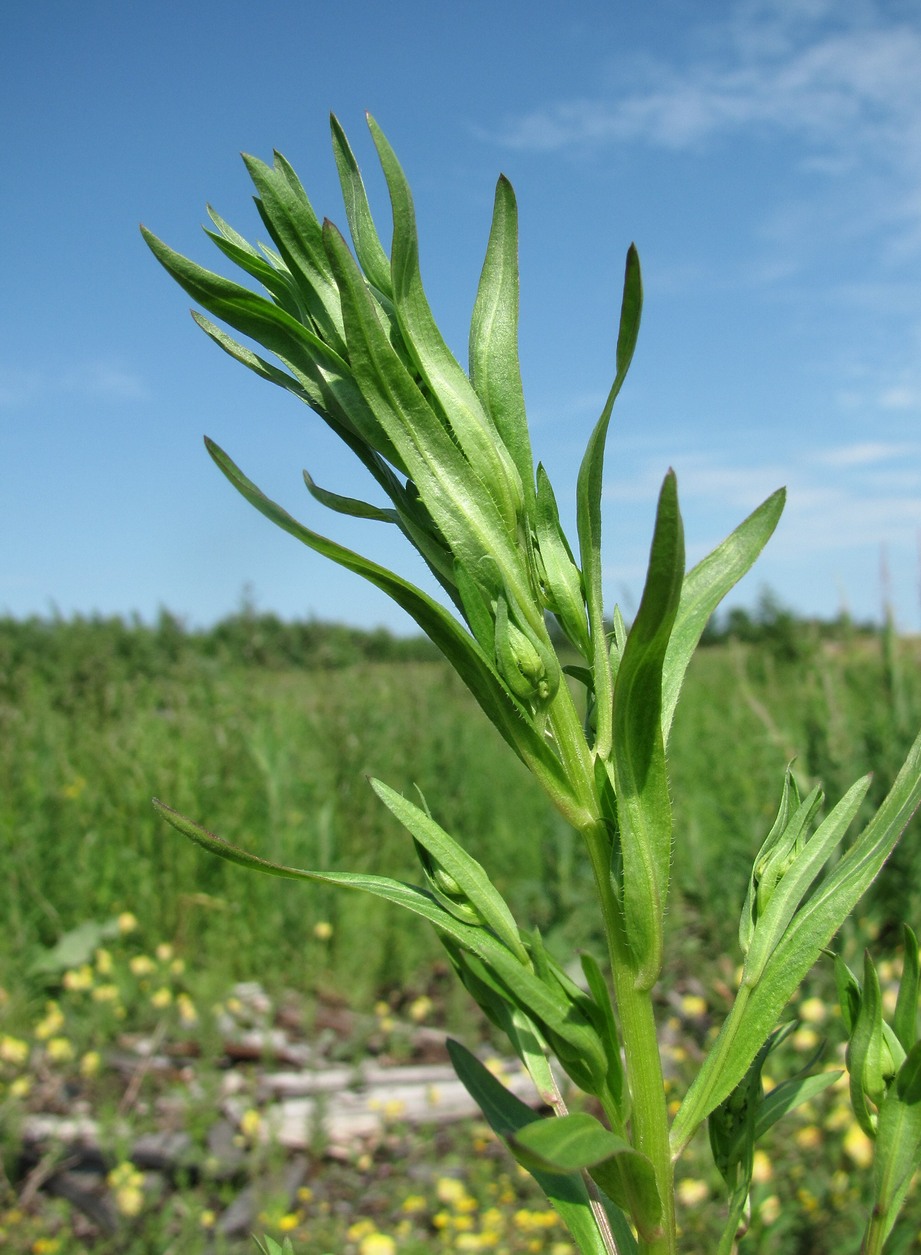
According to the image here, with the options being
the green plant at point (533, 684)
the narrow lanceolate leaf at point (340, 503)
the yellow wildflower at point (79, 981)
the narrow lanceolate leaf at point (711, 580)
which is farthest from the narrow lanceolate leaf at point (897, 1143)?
the yellow wildflower at point (79, 981)

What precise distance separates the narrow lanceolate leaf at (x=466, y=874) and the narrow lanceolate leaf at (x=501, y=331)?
10.2 inches

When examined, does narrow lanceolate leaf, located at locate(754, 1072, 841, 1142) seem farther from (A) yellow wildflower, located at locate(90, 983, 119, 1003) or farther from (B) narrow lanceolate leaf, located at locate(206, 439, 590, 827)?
(A) yellow wildflower, located at locate(90, 983, 119, 1003)

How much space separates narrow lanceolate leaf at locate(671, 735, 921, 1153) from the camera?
724 millimetres

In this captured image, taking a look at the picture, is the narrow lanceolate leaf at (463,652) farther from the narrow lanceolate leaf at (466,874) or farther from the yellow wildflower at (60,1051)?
the yellow wildflower at (60,1051)

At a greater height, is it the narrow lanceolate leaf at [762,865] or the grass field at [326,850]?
the narrow lanceolate leaf at [762,865]

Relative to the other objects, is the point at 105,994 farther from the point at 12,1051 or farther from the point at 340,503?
the point at 340,503

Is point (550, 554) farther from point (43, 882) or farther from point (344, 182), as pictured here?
point (43, 882)

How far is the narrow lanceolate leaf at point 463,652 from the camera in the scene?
717 millimetres

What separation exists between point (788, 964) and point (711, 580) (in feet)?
1.03

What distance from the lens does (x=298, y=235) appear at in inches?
30.8

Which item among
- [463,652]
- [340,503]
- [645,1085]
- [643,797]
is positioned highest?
[340,503]

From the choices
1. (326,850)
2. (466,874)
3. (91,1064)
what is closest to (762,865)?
(466,874)

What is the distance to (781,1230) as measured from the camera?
2.47m

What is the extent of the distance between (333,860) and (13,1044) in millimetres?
1969
